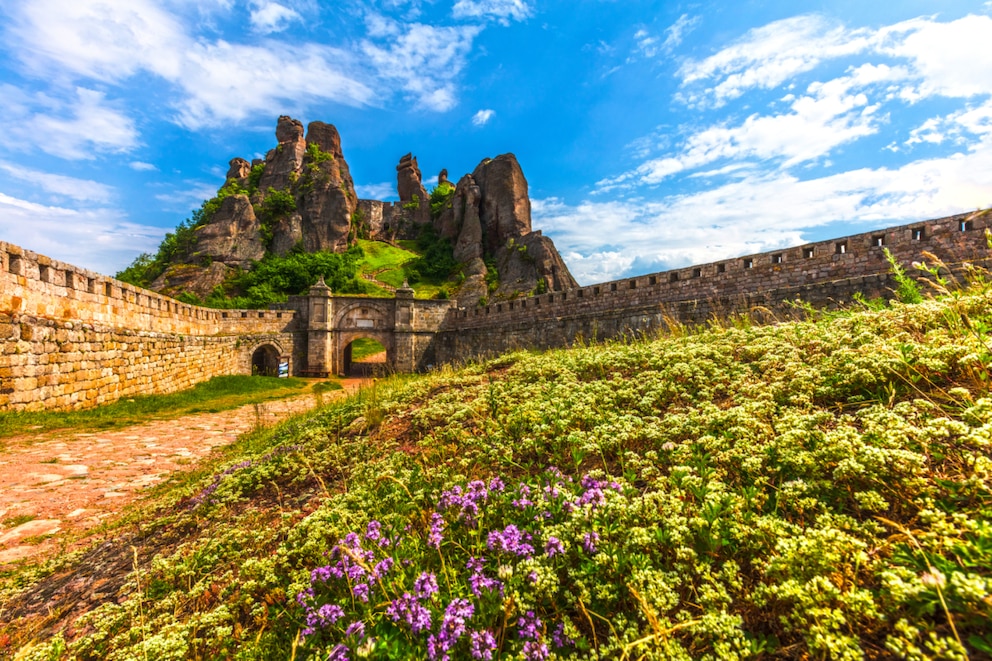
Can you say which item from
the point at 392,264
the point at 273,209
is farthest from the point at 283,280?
A: the point at 392,264

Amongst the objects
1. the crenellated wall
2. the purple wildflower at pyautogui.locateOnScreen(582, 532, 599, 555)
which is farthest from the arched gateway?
the purple wildflower at pyautogui.locateOnScreen(582, 532, 599, 555)

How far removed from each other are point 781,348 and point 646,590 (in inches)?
123

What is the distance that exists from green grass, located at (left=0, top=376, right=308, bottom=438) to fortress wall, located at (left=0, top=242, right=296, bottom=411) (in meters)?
0.35

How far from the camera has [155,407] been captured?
1026 centimetres

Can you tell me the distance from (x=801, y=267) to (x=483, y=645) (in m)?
11.8

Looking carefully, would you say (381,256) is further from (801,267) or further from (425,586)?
(425,586)

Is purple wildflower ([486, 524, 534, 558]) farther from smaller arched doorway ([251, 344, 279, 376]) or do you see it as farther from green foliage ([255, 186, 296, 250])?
green foliage ([255, 186, 296, 250])

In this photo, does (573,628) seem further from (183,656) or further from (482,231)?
(482,231)

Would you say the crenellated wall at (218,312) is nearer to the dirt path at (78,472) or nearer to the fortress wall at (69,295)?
the fortress wall at (69,295)

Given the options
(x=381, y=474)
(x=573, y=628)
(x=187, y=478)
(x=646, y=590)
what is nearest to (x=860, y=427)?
(x=646, y=590)

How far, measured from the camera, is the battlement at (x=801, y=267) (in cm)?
809

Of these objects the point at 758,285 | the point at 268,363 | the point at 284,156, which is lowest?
the point at 268,363

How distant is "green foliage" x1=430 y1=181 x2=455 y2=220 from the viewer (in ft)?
173

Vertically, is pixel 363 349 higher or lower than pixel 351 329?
lower
